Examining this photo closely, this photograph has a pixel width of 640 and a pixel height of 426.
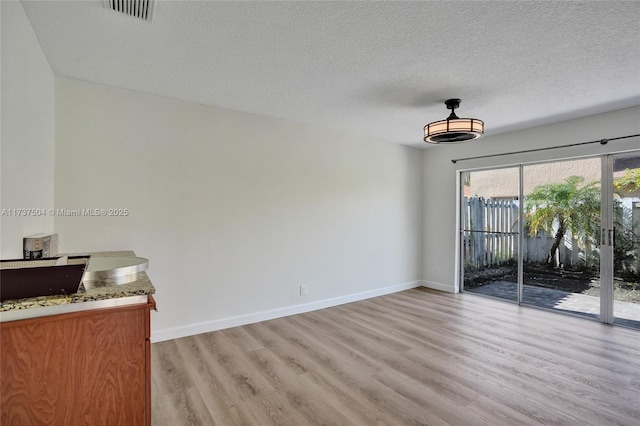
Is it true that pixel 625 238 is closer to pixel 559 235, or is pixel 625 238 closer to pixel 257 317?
pixel 559 235

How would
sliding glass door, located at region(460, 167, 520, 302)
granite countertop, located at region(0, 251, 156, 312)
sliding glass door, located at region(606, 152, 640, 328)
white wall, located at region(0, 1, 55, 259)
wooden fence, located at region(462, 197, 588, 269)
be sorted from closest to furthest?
granite countertop, located at region(0, 251, 156, 312) < white wall, located at region(0, 1, 55, 259) < sliding glass door, located at region(606, 152, 640, 328) < wooden fence, located at region(462, 197, 588, 269) < sliding glass door, located at region(460, 167, 520, 302)

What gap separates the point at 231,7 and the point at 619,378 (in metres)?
3.89

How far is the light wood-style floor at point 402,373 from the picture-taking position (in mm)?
1983

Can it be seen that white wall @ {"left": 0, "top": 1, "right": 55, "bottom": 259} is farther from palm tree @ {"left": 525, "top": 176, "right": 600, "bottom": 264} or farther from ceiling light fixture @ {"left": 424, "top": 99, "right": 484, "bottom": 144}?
palm tree @ {"left": 525, "top": 176, "right": 600, "bottom": 264}

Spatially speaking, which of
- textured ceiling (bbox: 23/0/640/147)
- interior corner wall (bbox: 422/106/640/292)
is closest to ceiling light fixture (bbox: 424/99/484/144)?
textured ceiling (bbox: 23/0/640/147)

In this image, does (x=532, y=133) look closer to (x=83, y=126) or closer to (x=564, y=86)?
(x=564, y=86)

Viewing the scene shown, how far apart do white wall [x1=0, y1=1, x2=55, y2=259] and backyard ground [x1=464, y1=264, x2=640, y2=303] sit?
17.9 feet

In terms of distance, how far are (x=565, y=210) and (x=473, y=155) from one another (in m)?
1.44

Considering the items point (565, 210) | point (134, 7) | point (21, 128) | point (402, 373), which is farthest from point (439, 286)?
point (21, 128)

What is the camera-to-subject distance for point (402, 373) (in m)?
2.49

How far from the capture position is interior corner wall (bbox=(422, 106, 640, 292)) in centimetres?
352

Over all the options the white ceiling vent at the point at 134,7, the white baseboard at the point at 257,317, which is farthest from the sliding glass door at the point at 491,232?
the white ceiling vent at the point at 134,7

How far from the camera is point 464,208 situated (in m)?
5.14

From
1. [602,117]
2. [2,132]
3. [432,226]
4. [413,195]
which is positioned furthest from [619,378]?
[2,132]
